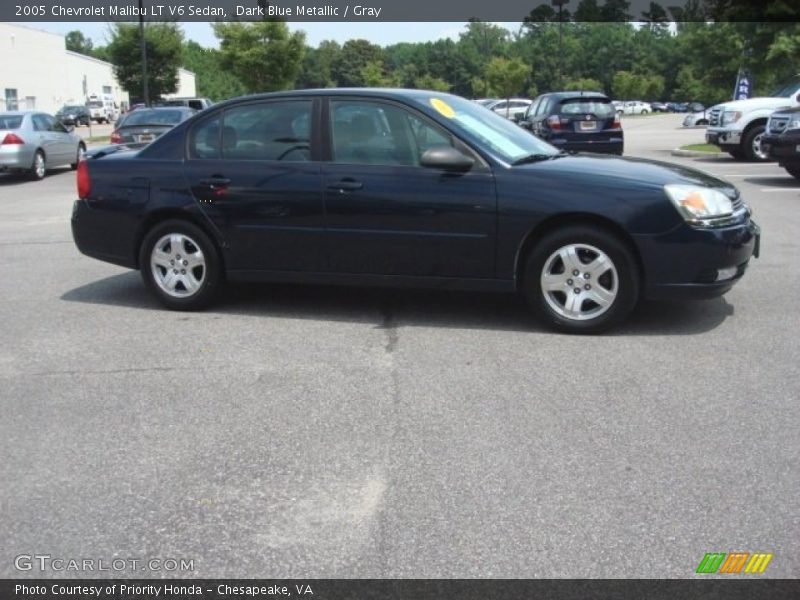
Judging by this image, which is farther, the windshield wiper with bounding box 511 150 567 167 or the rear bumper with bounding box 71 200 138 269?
the rear bumper with bounding box 71 200 138 269

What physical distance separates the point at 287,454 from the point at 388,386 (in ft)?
→ 3.38

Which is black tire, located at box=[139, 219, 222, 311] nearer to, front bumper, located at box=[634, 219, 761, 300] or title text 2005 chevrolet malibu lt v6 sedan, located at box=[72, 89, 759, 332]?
title text 2005 chevrolet malibu lt v6 sedan, located at box=[72, 89, 759, 332]

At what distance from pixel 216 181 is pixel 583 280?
2738 millimetres

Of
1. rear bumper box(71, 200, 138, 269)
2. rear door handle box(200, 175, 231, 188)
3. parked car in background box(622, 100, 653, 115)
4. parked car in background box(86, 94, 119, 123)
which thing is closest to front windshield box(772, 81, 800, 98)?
rear door handle box(200, 175, 231, 188)

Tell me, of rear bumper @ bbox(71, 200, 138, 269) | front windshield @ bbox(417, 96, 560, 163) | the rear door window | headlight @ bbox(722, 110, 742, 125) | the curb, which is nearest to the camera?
front windshield @ bbox(417, 96, 560, 163)

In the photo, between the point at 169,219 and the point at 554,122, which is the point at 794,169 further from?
the point at 169,219

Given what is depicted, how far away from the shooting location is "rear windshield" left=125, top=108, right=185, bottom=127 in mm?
19625

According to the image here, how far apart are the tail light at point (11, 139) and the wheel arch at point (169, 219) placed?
43.3ft

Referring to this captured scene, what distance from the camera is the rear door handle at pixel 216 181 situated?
648 cm

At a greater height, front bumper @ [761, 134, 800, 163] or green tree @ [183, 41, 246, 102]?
green tree @ [183, 41, 246, 102]

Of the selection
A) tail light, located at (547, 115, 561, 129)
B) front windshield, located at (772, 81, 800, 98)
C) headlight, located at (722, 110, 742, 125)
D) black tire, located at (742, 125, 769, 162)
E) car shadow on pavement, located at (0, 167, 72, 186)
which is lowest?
car shadow on pavement, located at (0, 167, 72, 186)

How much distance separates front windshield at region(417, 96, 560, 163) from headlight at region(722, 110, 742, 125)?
1369 cm

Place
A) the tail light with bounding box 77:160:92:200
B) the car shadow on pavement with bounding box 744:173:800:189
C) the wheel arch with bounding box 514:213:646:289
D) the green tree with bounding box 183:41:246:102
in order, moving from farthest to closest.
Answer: the green tree with bounding box 183:41:246:102
the car shadow on pavement with bounding box 744:173:800:189
the tail light with bounding box 77:160:92:200
the wheel arch with bounding box 514:213:646:289

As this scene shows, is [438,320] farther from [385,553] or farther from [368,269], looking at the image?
[385,553]
